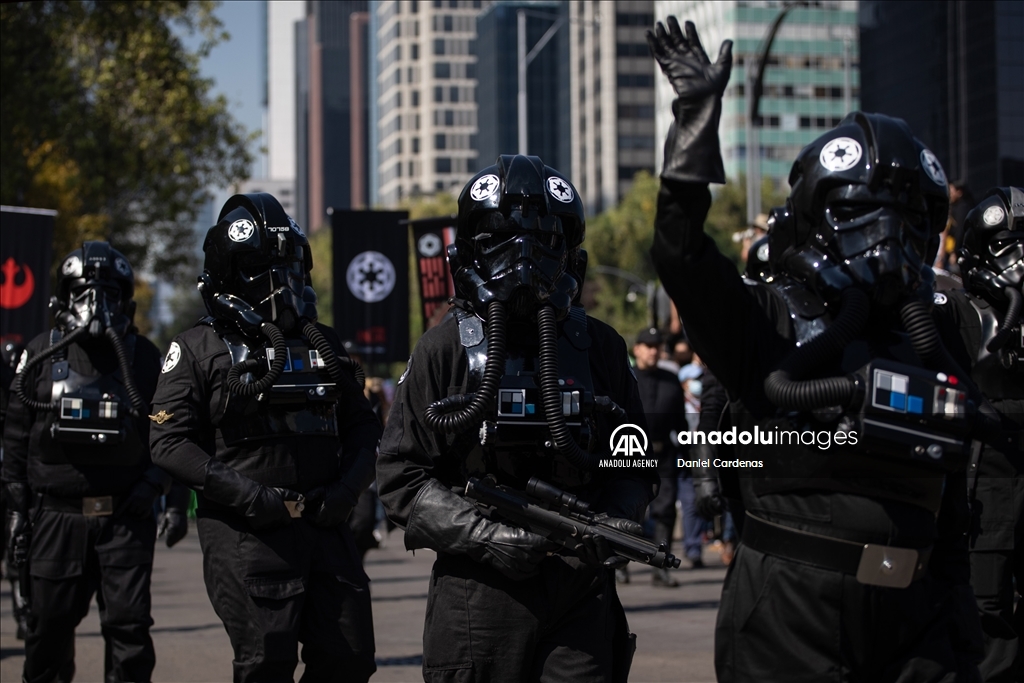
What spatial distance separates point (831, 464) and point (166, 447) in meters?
3.15

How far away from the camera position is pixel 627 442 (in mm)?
4535

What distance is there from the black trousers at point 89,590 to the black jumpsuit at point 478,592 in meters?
2.91

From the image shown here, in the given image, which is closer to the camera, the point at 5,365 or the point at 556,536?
the point at 556,536

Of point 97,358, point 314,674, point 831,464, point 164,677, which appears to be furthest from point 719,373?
point 164,677

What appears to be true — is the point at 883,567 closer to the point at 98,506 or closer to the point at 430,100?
the point at 98,506

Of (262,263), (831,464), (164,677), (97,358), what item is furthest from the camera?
(164,677)

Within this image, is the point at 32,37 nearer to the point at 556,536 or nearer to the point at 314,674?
the point at 314,674

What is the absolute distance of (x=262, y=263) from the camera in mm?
6004

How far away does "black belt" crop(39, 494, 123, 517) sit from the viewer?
281 inches

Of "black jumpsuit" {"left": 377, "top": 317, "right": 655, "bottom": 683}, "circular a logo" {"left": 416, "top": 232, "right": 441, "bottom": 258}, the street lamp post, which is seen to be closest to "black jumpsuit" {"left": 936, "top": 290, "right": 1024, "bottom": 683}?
"black jumpsuit" {"left": 377, "top": 317, "right": 655, "bottom": 683}

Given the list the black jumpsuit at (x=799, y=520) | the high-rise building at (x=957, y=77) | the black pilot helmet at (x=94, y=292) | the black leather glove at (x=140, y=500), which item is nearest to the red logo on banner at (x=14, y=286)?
the black pilot helmet at (x=94, y=292)

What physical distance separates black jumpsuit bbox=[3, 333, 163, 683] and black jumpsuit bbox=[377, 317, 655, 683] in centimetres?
295

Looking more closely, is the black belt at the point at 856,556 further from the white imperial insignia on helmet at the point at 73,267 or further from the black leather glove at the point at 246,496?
the white imperial insignia on helmet at the point at 73,267

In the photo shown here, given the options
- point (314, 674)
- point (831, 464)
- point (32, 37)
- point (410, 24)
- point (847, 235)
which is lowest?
point (314, 674)
